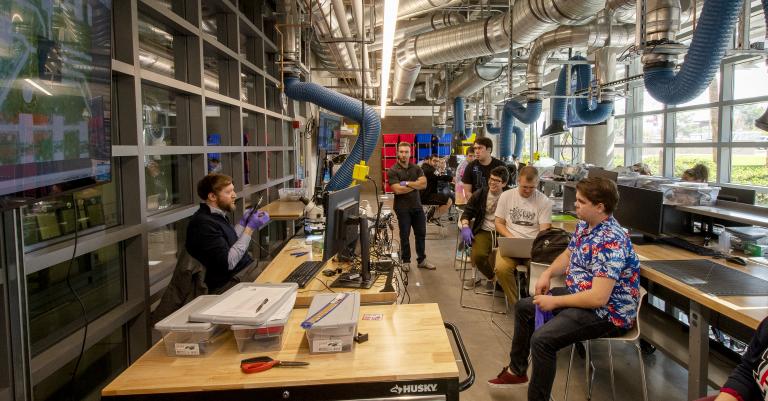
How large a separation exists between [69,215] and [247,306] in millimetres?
1187

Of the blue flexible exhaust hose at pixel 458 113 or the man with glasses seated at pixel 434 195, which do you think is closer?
the man with glasses seated at pixel 434 195

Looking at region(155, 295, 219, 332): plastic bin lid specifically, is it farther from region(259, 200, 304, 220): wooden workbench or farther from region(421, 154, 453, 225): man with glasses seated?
region(421, 154, 453, 225): man with glasses seated

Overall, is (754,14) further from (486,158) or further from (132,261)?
(132,261)

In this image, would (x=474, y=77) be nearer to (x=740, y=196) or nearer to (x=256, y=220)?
(x=740, y=196)

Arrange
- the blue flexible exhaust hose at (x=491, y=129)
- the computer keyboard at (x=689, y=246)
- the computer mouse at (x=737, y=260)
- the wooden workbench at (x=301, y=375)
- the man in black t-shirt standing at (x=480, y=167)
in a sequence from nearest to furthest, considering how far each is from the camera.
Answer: the wooden workbench at (x=301, y=375), the computer mouse at (x=737, y=260), the computer keyboard at (x=689, y=246), the man in black t-shirt standing at (x=480, y=167), the blue flexible exhaust hose at (x=491, y=129)

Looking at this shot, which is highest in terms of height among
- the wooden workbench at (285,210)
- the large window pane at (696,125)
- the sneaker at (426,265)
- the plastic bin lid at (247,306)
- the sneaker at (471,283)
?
the large window pane at (696,125)

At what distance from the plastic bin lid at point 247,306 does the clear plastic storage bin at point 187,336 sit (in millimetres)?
33

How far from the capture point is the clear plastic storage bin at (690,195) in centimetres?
330

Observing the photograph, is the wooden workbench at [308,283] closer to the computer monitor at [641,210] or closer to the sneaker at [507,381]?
the sneaker at [507,381]

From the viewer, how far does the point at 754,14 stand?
609cm

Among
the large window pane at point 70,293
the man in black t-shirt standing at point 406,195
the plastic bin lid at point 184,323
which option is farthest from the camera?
the man in black t-shirt standing at point 406,195

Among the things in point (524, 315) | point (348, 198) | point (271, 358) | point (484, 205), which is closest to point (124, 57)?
point (348, 198)

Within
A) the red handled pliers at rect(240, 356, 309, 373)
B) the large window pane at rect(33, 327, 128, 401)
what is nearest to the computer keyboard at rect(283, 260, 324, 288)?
the red handled pliers at rect(240, 356, 309, 373)

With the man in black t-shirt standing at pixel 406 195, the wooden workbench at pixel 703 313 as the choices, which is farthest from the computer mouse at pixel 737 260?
the man in black t-shirt standing at pixel 406 195
